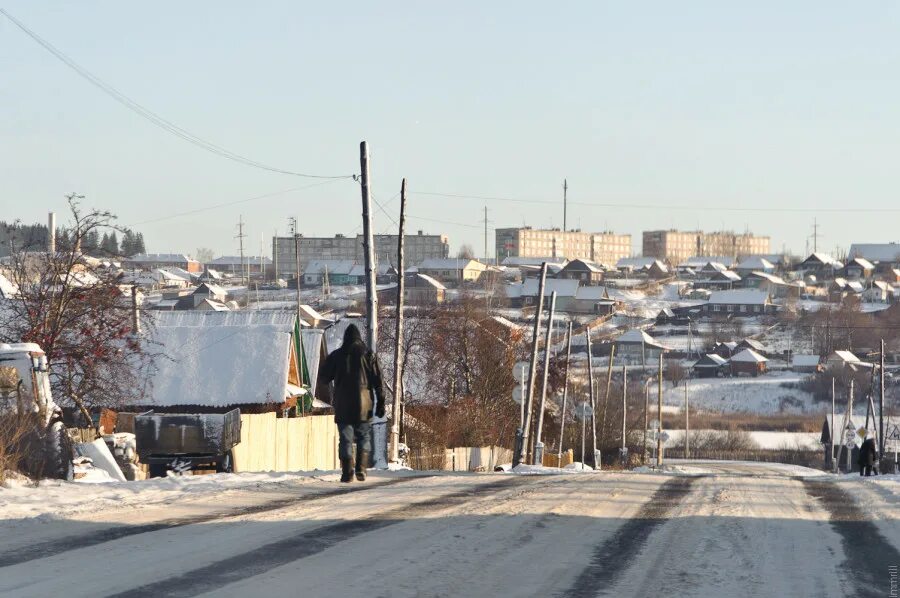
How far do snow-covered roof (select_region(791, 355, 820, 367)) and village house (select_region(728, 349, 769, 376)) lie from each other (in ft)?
16.6

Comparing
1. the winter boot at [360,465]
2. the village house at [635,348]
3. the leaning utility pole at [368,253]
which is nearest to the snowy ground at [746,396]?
the village house at [635,348]

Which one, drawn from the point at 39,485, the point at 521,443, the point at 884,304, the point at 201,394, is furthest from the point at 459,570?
the point at 884,304

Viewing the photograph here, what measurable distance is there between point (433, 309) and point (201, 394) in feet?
79.2

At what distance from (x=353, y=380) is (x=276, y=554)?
6.28m

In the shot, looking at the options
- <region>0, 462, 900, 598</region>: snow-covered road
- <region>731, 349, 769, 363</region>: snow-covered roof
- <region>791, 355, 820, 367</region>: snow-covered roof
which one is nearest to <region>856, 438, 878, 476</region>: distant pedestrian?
<region>0, 462, 900, 598</region>: snow-covered road

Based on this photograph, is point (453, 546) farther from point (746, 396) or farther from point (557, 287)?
point (557, 287)

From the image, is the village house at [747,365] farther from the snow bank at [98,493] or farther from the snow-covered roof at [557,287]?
the snow bank at [98,493]

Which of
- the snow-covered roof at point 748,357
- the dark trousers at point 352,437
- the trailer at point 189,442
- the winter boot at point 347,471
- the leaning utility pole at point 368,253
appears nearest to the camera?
the winter boot at point 347,471

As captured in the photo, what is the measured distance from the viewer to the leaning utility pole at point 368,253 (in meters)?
26.9

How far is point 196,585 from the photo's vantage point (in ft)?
21.7

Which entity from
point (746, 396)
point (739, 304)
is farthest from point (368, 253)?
point (739, 304)

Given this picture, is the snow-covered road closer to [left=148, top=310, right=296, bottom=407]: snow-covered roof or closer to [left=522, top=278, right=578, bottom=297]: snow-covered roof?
[left=148, top=310, right=296, bottom=407]: snow-covered roof

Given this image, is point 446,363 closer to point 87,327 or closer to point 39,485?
point 87,327

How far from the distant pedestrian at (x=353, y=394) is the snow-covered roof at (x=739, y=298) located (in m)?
171
